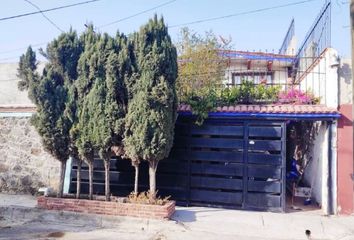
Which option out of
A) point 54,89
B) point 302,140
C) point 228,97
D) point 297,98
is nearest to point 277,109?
point 297,98

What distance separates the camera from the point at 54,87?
9.30 m

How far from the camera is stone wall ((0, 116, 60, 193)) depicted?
37.3 feet

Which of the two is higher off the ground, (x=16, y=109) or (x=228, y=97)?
(x=228, y=97)

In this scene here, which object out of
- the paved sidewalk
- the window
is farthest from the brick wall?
the window

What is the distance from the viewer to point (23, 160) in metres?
11.6

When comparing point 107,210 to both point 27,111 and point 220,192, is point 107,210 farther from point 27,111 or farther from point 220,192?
point 27,111

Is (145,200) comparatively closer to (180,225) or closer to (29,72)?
(180,225)

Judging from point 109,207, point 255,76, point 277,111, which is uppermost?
point 255,76

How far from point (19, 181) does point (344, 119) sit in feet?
34.0

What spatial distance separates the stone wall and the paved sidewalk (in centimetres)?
207

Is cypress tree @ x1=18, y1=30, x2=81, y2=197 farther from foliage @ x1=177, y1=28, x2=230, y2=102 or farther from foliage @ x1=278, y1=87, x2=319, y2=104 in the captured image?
foliage @ x1=278, y1=87, x2=319, y2=104

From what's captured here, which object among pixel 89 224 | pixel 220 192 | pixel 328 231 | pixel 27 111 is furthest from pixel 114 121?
pixel 328 231

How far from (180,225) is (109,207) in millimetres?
1906

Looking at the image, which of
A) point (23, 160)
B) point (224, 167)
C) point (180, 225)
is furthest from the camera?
point (23, 160)
